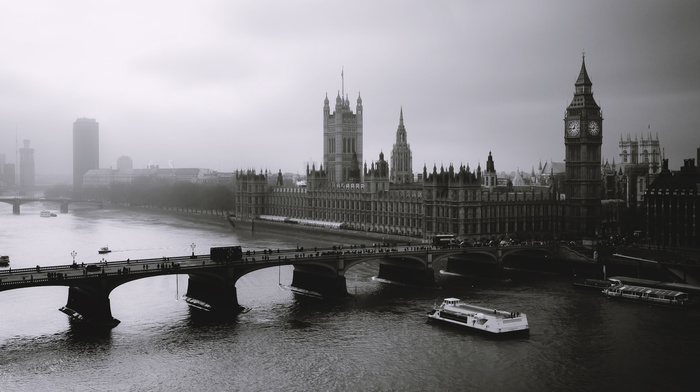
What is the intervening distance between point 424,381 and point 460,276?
136 ft

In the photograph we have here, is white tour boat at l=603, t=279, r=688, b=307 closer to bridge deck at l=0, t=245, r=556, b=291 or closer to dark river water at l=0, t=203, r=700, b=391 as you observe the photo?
dark river water at l=0, t=203, r=700, b=391

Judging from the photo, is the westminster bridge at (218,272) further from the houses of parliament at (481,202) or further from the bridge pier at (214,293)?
the houses of parliament at (481,202)

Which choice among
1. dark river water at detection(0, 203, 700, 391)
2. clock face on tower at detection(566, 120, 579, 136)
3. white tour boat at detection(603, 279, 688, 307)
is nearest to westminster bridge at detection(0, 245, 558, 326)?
dark river water at detection(0, 203, 700, 391)

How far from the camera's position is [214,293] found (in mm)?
63531

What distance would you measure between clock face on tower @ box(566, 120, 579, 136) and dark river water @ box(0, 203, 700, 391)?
4199cm

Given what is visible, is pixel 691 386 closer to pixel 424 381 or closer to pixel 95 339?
pixel 424 381

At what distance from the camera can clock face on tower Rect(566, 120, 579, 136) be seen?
4402 inches

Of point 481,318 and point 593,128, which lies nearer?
point 481,318

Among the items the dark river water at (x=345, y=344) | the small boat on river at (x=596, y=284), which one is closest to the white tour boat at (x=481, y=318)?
the dark river water at (x=345, y=344)

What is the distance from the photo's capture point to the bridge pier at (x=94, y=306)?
56.0 m

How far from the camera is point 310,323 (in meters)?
58.4

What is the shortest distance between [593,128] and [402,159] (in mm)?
62693

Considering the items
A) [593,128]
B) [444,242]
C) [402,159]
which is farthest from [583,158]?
[402,159]

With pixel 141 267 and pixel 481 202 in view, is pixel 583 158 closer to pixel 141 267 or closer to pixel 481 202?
pixel 481 202
